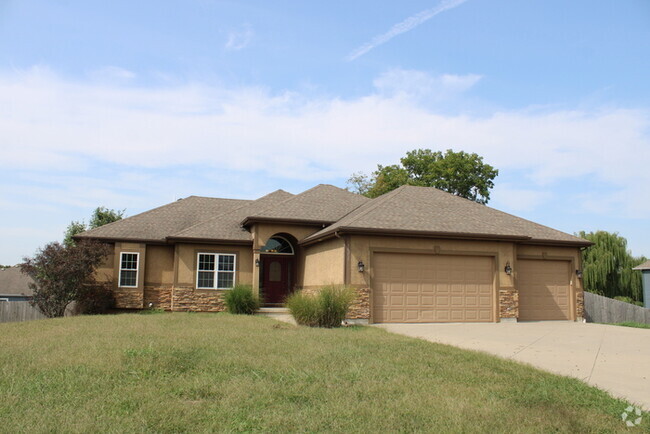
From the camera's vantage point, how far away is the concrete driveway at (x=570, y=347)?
7.73 metres

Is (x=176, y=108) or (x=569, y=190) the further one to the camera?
(x=569, y=190)

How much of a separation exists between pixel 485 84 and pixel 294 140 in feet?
26.9

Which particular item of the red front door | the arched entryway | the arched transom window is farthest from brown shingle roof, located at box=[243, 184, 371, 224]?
the red front door

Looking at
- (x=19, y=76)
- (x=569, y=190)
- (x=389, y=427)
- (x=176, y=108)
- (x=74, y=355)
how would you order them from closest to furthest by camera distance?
1. (x=389, y=427)
2. (x=74, y=355)
3. (x=19, y=76)
4. (x=176, y=108)
5. (x=569, y=190)

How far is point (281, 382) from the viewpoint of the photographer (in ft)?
22.9

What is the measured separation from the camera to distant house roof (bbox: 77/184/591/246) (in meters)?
16.7

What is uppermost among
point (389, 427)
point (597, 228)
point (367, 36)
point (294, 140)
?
point (367, 36)

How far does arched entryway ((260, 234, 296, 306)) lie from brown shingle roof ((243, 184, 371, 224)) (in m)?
1.59

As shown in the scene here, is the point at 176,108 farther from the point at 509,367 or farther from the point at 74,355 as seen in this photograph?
the point at 509,367

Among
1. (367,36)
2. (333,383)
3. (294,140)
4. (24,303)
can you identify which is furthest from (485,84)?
(24,303)

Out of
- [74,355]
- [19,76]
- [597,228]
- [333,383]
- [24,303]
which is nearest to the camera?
[333,383]

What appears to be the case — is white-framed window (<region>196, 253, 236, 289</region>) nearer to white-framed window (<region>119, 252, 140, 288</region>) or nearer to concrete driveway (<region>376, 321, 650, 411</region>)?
white-framed window (<region>119, 252, 140, 288</region>)

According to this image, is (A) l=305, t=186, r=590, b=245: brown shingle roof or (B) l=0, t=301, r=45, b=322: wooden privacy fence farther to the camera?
(B) l=0, t=301, r=45, b=322: wooden privacy fence

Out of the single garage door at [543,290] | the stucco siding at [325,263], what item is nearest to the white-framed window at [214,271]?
the stucco siding at [325,263]
